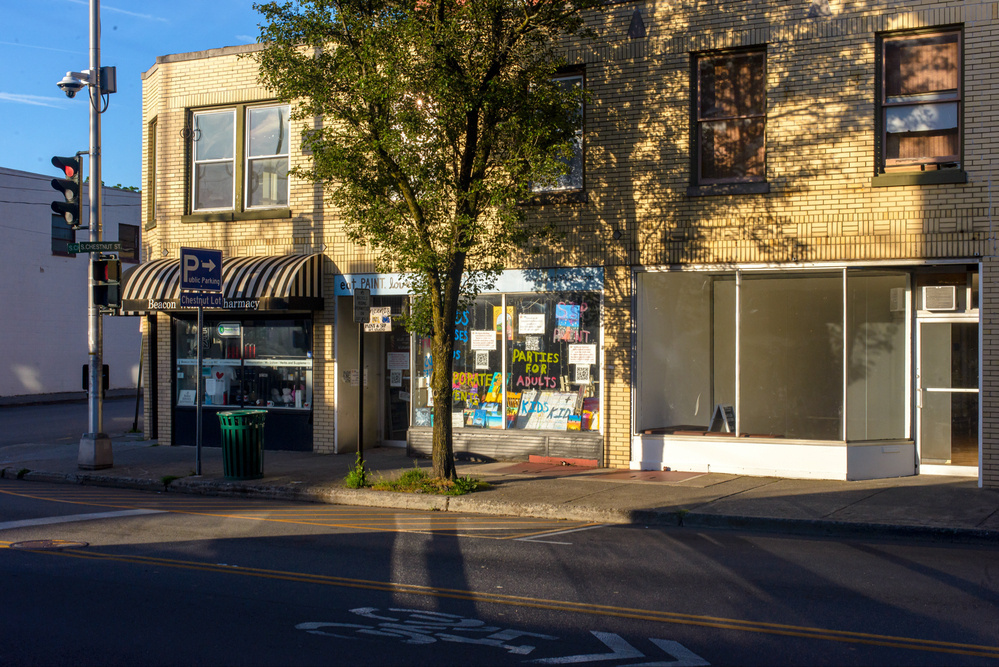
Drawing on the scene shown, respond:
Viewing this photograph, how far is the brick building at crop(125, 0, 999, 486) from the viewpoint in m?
12.7

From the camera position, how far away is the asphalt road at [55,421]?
66.9 ft

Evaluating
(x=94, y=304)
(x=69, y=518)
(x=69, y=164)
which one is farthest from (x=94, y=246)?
(x=69, y=518)

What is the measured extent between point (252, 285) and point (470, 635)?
37.6 ft

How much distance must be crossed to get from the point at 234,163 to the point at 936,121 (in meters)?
12.8

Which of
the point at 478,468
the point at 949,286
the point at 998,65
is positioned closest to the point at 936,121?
the point at 998,65

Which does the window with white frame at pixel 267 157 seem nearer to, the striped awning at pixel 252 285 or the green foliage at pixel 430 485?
the striped awning at pixel 252 285

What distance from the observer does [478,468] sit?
14594 mm

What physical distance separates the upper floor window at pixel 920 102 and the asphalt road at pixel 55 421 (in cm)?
1774

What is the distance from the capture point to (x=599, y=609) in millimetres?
6617

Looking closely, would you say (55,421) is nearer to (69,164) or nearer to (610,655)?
(69,164)

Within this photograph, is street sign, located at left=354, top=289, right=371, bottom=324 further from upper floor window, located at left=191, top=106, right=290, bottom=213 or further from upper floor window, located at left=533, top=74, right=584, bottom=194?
upper floor window, located at left=191, top=106, right=290, bottom=213

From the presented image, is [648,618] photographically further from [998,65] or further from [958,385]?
[998,65]

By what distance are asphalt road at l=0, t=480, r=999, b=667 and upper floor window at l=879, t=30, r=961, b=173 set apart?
6065mm

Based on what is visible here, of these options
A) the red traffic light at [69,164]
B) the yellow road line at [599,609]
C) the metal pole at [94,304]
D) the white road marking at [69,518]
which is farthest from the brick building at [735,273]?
the yellow road line at [599,609]
